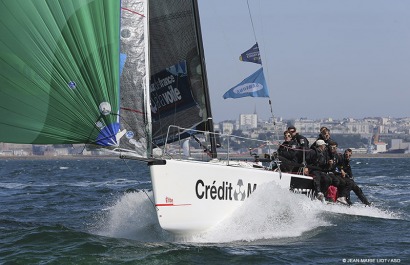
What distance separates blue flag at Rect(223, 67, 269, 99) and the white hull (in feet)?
4.84

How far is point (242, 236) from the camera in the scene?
9.96 metres

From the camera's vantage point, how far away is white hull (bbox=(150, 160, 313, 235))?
9227 mm

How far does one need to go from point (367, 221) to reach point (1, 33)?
6.35 meters

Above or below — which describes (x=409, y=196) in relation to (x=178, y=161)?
below

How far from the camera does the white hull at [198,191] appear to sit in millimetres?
9227

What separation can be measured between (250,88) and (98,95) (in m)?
3.46

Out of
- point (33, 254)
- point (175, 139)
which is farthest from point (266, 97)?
point (33, 254)

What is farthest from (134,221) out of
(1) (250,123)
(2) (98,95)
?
(1) (250,123)

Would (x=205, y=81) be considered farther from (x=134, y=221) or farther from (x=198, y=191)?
(x=198, y=191)

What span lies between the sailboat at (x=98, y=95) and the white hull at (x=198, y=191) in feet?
0.04

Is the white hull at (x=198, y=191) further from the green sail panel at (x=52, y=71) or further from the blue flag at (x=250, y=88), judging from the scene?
the blue flag at (x=250, y=88)

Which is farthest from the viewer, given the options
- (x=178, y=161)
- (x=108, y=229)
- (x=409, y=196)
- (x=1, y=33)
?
(x=409, y=196)

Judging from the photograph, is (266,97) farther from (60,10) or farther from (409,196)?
(409,196)

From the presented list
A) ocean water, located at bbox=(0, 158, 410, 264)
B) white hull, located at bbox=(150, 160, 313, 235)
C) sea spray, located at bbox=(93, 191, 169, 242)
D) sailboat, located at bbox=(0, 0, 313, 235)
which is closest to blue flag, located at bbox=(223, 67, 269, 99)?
white hull, located at bbox=(150, 160, 313, 235)
